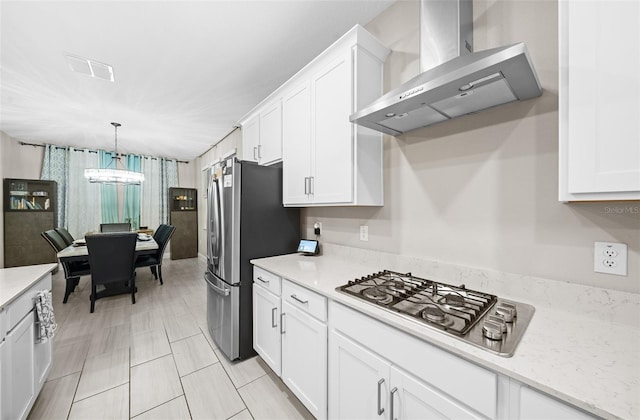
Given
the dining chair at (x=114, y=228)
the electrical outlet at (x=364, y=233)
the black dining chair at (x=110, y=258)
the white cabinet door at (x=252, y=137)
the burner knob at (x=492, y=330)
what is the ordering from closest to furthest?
1. the burner knob at (x=492, y=330)
2. the electrical outlet at (x=364, y=233)
3. the white cabinet door at (x=252, y=137)
4. the black dining chair at (x=110, y=258)
5. the dining chair at (x=114, y=228)

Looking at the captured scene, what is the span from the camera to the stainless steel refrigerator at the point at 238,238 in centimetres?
204

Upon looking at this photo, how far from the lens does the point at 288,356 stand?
1.67 metres

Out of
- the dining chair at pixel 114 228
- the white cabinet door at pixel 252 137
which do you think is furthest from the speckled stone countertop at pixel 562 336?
the dining chair at pixel 114 228

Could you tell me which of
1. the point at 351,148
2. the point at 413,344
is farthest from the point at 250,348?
the point at 351,148

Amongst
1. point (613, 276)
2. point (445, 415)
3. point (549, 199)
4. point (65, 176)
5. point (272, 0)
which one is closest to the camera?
point (445, 415)

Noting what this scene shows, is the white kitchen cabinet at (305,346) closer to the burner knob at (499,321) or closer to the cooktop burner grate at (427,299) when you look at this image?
the cooktop burner grate at (427,299)

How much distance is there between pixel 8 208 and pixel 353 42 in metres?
6.47

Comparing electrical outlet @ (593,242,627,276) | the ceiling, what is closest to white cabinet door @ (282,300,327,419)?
electrical outlet @ (593,242,627,276)

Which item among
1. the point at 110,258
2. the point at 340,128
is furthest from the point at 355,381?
the point at 110,258

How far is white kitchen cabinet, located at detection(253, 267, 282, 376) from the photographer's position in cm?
178

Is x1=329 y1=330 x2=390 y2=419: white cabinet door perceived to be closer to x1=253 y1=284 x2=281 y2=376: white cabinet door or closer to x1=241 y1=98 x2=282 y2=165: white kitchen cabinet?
x1=253 y1=284 x2=281 y2=376: white cabinet door

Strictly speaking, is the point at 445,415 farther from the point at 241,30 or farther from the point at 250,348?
the point at 241,30

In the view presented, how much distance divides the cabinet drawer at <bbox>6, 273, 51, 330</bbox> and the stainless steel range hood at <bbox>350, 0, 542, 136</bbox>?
6.76 ft

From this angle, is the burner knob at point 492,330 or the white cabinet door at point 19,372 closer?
the burner knob at point 492,330
